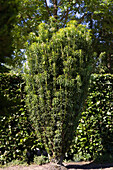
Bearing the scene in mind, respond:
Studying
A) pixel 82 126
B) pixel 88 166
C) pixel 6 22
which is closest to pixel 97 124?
pixel 82 126

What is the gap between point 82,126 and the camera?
595 cm

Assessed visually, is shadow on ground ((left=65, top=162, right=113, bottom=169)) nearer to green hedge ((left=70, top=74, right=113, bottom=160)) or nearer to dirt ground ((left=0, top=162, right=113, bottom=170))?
dirt ground ((left=0, top=162, right=113, bottom=170))

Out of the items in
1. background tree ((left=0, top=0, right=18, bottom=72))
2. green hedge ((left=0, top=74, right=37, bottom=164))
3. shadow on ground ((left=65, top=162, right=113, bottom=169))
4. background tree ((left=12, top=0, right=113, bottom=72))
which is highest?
background tree ((left=12, top=0, right=113, bottom=72))

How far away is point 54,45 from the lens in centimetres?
471

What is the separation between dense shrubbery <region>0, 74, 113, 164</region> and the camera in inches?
222

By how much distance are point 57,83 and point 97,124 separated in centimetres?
217

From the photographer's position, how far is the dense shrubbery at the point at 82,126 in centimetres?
564

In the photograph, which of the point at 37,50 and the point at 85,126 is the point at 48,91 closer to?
the point at 37,50

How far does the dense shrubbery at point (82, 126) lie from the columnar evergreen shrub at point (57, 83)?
1.00m

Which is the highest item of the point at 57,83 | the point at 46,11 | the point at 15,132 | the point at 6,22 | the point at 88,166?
the point at 46,11

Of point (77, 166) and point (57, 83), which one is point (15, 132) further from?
point (57, 83)

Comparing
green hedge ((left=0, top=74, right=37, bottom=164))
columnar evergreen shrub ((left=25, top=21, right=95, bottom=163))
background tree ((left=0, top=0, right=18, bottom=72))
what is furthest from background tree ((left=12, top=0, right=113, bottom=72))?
background tree ((left=0, top=0, right=18, bottom=72))

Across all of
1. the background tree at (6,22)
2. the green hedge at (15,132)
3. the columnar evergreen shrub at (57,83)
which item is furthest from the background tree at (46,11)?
A: the background tree at (6,22)

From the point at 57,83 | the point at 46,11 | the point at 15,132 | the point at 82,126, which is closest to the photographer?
the point at 57,83
